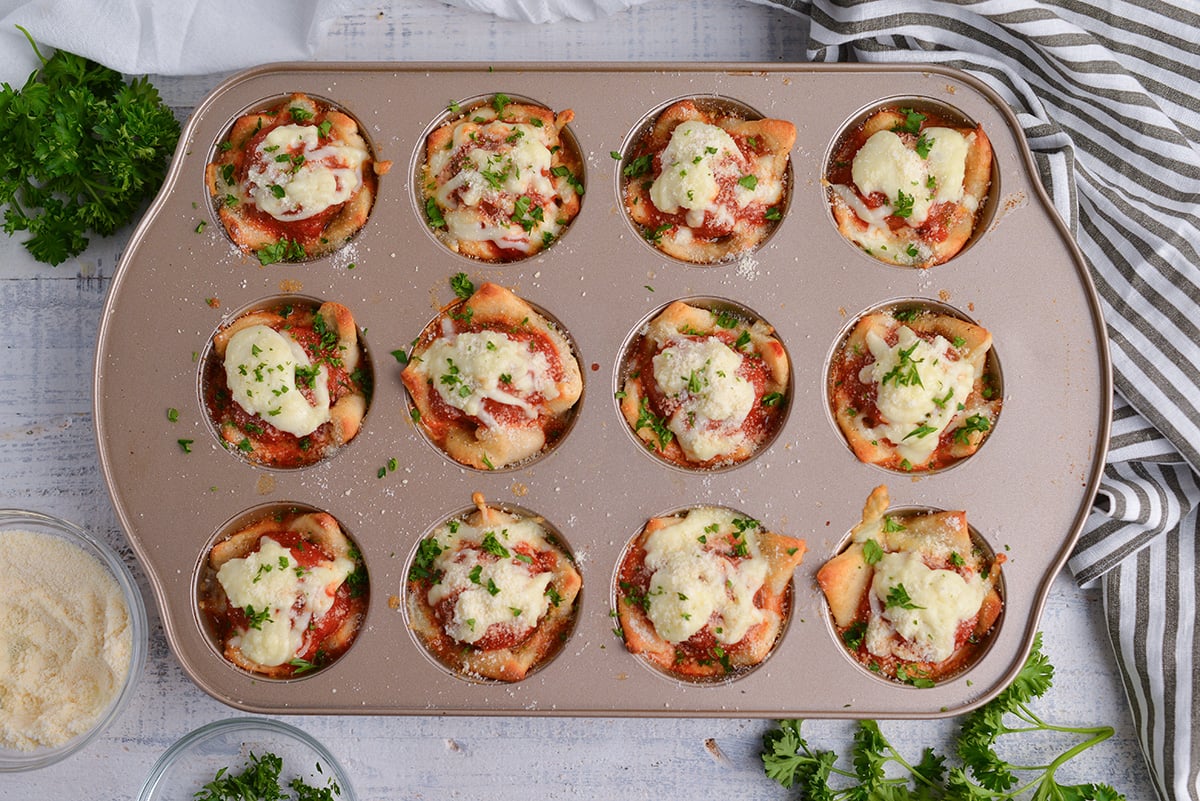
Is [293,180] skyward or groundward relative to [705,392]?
skyward

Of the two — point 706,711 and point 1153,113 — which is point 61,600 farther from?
point 1153,113

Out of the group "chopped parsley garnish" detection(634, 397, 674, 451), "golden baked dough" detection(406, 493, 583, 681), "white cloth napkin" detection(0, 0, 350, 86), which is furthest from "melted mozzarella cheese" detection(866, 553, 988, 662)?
"white cloth napkin" detection(0, 0, 350, 86)

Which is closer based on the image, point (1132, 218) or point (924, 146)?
point (924, 146)

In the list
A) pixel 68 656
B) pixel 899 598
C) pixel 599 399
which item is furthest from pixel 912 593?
pixel 68 656

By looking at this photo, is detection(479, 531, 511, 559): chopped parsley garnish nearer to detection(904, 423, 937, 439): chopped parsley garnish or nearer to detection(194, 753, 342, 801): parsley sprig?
detection(194, 753, 342, 801): parsley sprig

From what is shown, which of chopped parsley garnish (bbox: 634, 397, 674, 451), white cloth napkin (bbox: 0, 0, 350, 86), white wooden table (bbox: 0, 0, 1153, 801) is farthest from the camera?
white wooden table (bbox: 0, 0, 1153, 801)

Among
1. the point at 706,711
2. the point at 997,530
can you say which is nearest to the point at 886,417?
the point at 997,530

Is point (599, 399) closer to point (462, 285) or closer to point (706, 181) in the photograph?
point (462, 285)
